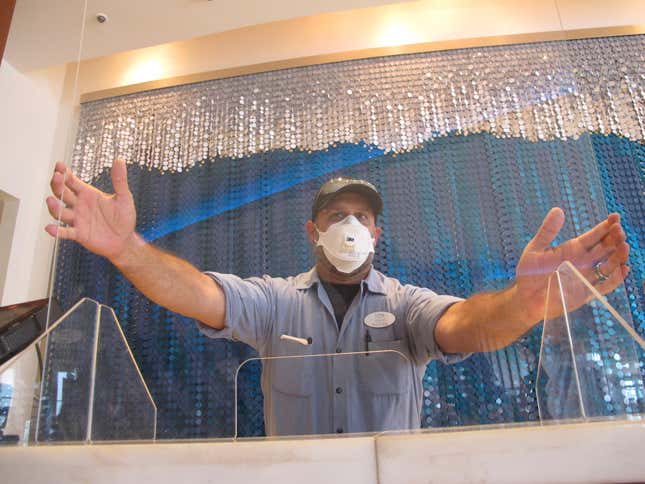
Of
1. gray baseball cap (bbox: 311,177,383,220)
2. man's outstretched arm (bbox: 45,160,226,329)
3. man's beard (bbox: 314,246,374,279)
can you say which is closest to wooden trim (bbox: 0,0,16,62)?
man's outstretched arm (bbox: 45,160,226,329)

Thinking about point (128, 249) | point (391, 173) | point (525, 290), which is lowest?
point (525, 290)

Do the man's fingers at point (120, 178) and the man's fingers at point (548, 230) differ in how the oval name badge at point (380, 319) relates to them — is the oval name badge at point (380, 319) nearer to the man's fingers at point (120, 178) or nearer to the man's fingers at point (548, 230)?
the man's fingers at point (548, 230)

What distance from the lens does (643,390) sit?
1.42 m

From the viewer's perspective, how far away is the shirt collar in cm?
168

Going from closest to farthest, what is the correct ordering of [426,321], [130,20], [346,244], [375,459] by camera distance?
[375,459]
[426,321]
[346,244]
[130,20]

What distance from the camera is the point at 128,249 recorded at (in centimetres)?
174

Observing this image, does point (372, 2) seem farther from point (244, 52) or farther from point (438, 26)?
point (244, 52)

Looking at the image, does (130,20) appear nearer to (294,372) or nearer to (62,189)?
(62,189)

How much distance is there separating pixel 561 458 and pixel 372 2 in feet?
5.69

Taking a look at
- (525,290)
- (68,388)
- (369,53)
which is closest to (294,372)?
(68,388)

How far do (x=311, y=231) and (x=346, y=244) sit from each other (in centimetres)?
13

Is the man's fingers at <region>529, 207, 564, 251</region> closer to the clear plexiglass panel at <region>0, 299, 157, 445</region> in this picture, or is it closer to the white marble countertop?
the white marble countertop

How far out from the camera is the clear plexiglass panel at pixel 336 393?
4.90 feet

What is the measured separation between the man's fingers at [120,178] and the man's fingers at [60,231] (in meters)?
0.19
